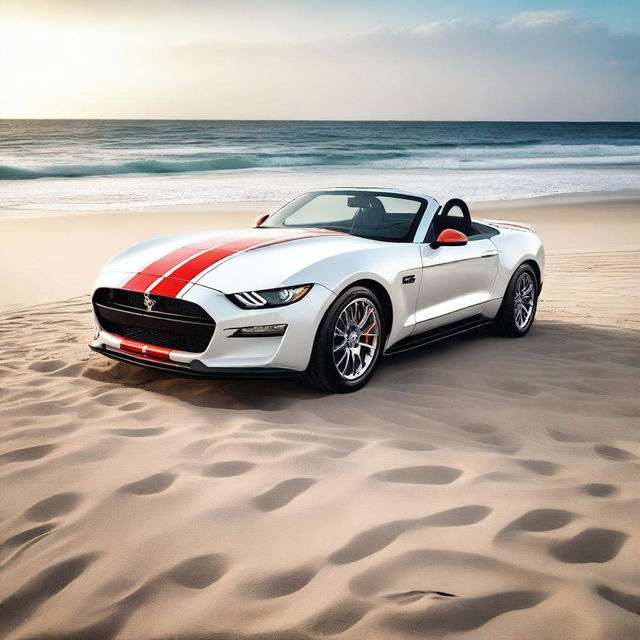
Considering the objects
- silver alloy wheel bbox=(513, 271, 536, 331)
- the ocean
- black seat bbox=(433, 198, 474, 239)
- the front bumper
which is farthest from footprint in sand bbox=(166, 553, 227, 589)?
the ocean

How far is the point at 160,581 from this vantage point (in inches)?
101

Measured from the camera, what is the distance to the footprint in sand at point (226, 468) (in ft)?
→ 11.3

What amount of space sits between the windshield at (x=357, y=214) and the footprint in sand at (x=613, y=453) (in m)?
2.14

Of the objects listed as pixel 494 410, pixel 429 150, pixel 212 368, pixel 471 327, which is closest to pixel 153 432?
pixel 212 368

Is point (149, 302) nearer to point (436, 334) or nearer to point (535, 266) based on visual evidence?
point (436, 334)

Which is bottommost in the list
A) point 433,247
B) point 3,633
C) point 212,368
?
point 3,633

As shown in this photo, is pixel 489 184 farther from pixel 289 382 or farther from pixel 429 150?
pixel 289 382

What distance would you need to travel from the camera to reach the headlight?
432cm

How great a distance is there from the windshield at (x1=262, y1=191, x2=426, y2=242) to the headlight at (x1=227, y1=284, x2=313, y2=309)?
1222 mm

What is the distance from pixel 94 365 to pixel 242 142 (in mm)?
39383

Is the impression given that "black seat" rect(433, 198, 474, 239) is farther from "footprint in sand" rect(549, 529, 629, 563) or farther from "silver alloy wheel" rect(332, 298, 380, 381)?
"footprint in sand" rect(549, 529, 629, 563)

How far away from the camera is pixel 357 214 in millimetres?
5871

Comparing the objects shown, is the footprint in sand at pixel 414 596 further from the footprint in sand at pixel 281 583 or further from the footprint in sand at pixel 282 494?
the footprint in sand at pixel 282 494

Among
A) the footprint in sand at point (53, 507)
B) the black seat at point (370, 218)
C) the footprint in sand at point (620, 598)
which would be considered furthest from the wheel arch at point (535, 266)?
the footprint in sand at point (53, 507)
